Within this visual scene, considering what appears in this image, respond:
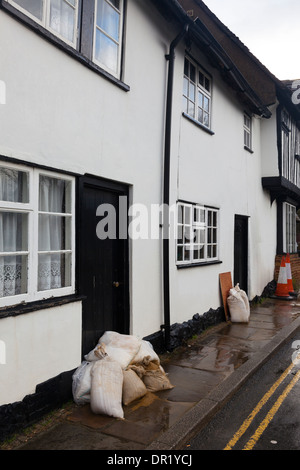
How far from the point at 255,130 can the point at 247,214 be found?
2865 mm

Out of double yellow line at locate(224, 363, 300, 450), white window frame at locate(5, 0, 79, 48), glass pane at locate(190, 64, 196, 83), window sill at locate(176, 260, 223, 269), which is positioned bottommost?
double yellow line at locate(224, 363, 300, 450)

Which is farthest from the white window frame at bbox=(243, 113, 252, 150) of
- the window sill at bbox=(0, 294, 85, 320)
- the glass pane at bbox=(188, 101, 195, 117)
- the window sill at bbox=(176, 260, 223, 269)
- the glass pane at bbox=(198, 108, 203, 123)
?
the window sill at bbox=(0, 294, 85, 320)

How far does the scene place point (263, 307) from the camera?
11383 mm

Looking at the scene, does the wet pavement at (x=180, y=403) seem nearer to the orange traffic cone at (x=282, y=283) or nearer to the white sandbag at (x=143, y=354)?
the white sandbag at (x=143, y=354)

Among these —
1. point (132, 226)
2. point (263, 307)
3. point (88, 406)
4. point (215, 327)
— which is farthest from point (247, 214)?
point (88, 406)

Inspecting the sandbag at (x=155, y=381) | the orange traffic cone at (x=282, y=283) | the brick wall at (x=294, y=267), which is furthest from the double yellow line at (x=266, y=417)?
the brick wall at (x=294, y=267)

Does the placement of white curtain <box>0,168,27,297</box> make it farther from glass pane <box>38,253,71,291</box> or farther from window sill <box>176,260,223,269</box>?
window sill <box>176,260,223,269</box>

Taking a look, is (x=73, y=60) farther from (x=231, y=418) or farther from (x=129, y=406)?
(x=231, y=418)

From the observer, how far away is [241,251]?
11.4m

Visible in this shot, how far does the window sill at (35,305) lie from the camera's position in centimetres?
381

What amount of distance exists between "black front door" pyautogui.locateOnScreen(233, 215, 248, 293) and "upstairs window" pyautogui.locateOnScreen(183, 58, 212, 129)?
331 cm

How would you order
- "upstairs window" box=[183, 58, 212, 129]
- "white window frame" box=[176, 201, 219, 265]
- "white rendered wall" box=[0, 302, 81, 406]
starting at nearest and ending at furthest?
"white rendered wall" box=[0, 302, 81, 406] → "white window frame" box=[176, 201, 219, 265] → "upstairs window" box=[183, 58, 212, 129]

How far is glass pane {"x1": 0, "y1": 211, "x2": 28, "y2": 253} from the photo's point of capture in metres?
3.99

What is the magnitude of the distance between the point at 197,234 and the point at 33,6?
5351mm
